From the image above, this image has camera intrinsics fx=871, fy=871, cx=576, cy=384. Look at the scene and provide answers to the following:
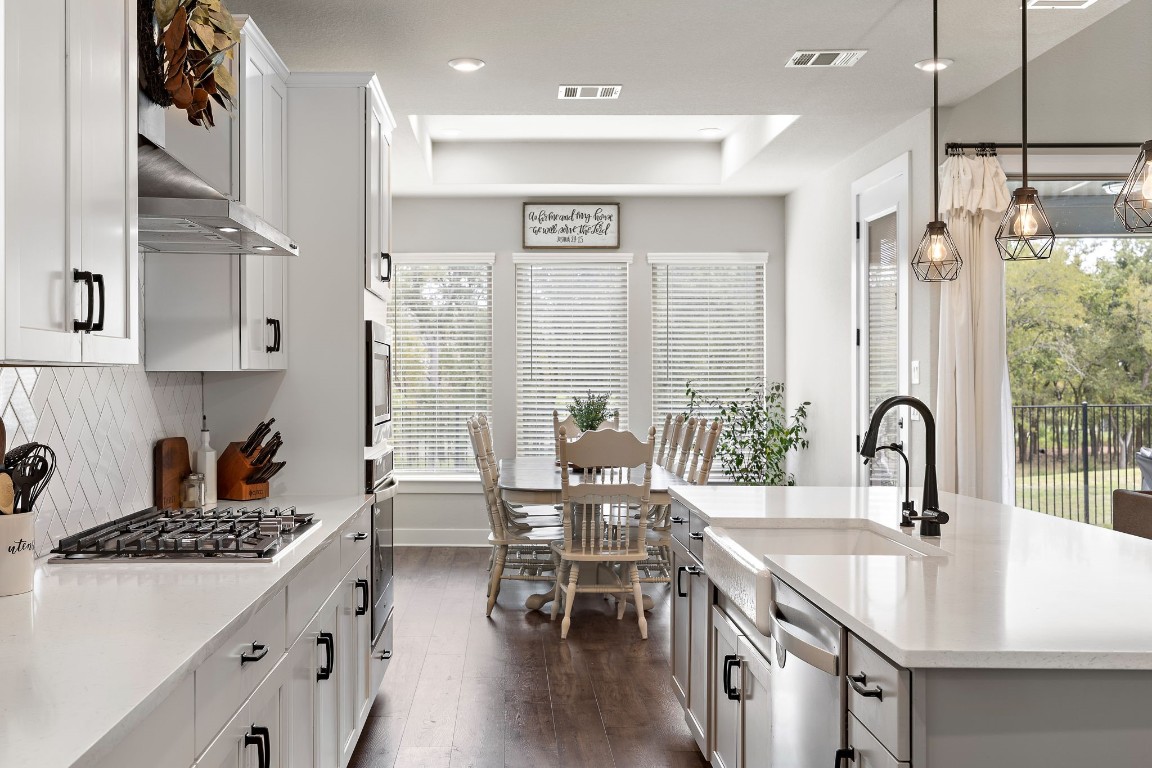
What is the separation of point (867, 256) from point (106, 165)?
4.41 metres

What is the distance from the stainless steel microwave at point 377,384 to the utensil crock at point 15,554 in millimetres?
1504

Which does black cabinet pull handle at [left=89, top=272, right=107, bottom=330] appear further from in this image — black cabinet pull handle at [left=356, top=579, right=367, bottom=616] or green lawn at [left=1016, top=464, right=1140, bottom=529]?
green lawn at [left=1016, top=464, right=1140, bottom=529]

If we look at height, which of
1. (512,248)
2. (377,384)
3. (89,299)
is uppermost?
(512,248)

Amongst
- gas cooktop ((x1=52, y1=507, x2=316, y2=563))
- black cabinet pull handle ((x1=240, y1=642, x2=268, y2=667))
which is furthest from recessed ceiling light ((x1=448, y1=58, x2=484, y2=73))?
black cabinet pull handle ((x1=240, y1=642, x2=268, y2=667))

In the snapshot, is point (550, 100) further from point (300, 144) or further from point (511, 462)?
point (511, 462)

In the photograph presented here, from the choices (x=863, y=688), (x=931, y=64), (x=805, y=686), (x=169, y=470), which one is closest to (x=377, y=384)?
(x=169, y=470)

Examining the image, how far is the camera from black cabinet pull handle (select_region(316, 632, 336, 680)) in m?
2.38

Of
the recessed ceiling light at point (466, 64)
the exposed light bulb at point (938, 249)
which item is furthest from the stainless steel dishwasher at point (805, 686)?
the recessed ceiling light at point (466, 64)

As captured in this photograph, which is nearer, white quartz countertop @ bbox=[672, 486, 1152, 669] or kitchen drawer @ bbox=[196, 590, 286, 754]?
white quartz countertop @ bbox=[672, 486, 1152, 669]

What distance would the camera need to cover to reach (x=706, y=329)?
22.9 ft

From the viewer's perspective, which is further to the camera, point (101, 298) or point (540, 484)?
point (540, 484)

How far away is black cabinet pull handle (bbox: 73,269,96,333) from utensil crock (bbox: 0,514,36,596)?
19.0 inches

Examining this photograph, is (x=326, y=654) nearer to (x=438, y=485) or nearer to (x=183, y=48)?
(x=183, y=48)

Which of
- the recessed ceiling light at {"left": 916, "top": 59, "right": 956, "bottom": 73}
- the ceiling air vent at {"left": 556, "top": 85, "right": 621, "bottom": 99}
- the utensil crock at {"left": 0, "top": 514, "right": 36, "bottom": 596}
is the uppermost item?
the ceiling air vent at {"left": 556, "top": 85, "right": 621, "bottom": 99}
